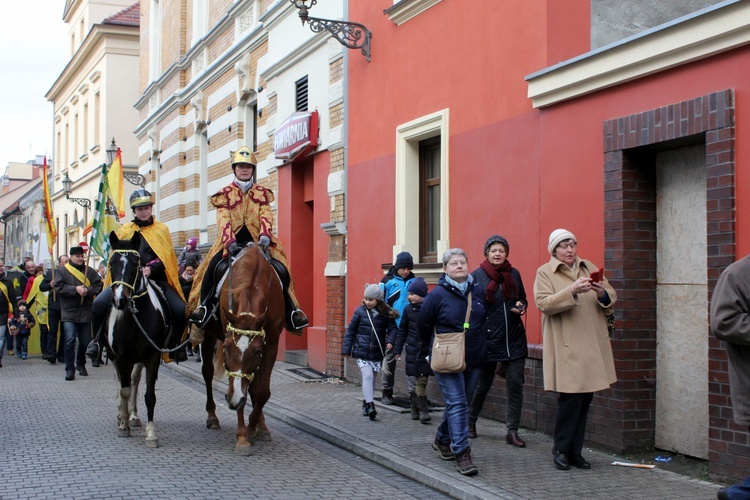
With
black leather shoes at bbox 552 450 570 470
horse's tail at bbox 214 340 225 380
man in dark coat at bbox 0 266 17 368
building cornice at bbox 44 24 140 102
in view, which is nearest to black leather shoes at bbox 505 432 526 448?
black leather shoes at bbox 552 450 570 470

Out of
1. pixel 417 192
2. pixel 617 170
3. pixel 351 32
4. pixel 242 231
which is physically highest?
pixel 351 32

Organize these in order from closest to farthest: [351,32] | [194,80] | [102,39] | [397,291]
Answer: [397,291] → [351,32] → [194,80] → [102,39]

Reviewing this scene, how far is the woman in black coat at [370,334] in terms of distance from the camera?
10.1 metres

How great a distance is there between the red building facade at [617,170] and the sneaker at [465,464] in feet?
4.82

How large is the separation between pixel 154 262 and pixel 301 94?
23.5 feet

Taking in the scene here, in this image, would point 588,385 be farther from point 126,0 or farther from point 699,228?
point 126,0

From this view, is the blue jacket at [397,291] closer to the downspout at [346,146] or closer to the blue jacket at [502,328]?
the blue jacket at [502,328]

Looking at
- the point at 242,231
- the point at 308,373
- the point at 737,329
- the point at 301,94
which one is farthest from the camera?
the point at 301,94

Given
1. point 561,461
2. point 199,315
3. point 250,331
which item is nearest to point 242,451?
point 250,331

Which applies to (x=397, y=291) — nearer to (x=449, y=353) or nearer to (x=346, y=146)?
(x=449, y=353)

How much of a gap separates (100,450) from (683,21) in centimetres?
621

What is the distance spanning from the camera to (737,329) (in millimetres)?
4930

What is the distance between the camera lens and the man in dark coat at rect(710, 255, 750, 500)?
16.2ft

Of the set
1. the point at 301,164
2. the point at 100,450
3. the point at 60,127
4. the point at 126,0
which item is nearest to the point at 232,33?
the point at 301,164
